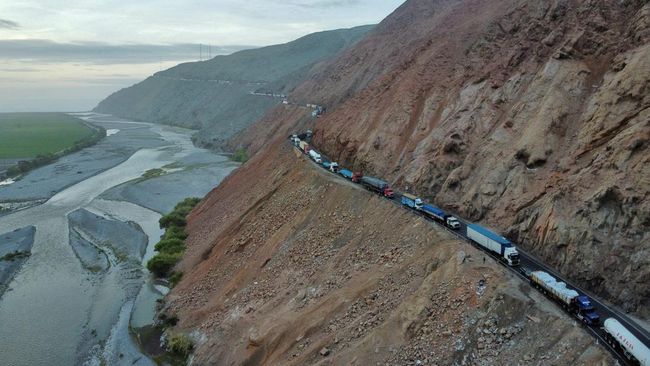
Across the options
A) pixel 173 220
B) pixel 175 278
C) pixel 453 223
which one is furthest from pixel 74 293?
pixel 453 223

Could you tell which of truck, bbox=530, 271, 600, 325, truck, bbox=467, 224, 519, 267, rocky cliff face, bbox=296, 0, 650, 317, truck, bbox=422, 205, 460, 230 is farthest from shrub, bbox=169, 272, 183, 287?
truck, bbox=530, 271, 600, 325

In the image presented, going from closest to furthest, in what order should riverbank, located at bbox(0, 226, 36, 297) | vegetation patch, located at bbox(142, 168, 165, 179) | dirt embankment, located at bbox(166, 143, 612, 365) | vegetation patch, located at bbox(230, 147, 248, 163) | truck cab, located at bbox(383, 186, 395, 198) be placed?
dirt embankment, located at bbox(166, 143, 612, 365) → truck cab, located at bbox(383, 186, 395, 198) → riverbank, located at bbox(0, 226, 36, 297) → vegetation patch, located at bbox(142, 168, 165, 179) → vegetation patch, located at bbox(230, 147, 248, 163)

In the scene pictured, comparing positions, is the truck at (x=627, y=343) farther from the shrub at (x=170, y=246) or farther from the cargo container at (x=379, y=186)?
the shrub at (x=170, y=246)

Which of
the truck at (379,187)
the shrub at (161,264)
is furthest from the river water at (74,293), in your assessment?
the truck at (379,187)

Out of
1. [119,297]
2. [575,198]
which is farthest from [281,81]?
[575,198]

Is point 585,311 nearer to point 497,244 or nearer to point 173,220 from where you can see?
point 497,244

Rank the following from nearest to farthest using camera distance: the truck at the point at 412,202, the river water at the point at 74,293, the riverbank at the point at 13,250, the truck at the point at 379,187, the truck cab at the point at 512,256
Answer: the truck cab at the point at 512,256 → the truck at the point at 412,202 → the river water at the point at 74,293 → the truck at the point at 379,187 → the riverbank at the point at 13,250

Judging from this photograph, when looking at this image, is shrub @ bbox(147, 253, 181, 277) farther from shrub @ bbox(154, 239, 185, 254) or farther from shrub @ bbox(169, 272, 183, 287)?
shrub @ bbox(154, 239, 185, 254)
